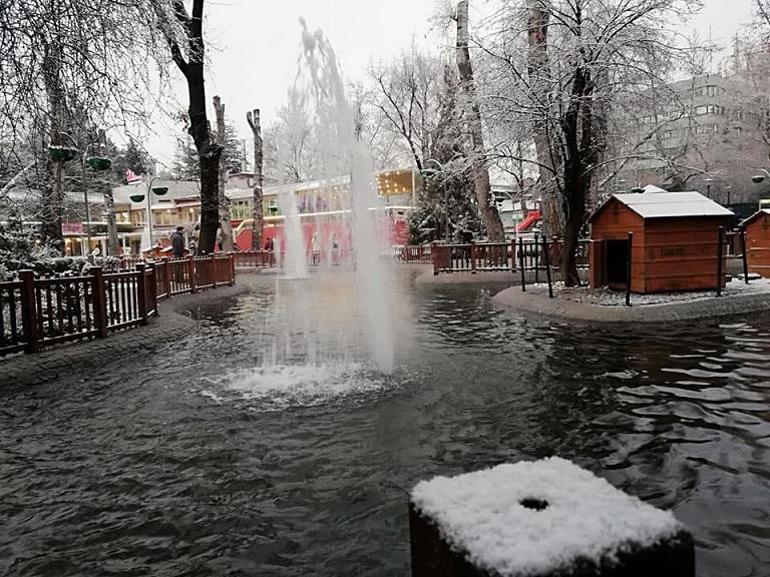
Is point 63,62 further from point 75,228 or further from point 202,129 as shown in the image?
point 75,228

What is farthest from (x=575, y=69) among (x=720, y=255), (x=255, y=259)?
(x=255, y=259)

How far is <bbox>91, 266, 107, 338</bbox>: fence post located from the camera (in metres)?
9.31

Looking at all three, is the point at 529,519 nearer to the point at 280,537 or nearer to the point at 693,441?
the point at 280,537

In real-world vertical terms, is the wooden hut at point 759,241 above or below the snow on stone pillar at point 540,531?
above

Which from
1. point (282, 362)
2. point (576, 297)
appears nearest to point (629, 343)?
point (576, 297)

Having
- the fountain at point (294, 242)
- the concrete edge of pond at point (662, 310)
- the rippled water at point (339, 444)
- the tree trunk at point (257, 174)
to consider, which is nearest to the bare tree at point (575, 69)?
the concrete edge of pond at point (662, 310)

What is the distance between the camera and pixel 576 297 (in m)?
12.4

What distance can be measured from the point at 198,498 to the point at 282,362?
4.31 metres

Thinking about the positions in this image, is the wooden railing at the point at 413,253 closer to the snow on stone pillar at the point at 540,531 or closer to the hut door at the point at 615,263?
the hut door at the point at 615,263

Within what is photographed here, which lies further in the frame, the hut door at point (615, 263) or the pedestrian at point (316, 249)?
the pedestrian at point (316, 249)

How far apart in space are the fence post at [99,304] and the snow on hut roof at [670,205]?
1019 cm

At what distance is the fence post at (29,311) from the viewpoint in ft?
25.9

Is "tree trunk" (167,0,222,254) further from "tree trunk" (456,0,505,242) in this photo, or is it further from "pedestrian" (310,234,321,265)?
"pedestrian" (310,234,321,265)

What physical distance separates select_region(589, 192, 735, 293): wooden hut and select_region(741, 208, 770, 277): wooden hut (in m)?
3.78
